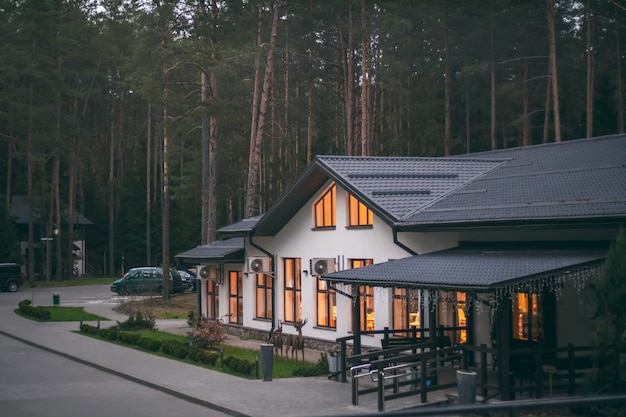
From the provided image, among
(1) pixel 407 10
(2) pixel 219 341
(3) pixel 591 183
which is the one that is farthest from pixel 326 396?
(1) pixel 407 10

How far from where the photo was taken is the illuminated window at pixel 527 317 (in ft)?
63.8

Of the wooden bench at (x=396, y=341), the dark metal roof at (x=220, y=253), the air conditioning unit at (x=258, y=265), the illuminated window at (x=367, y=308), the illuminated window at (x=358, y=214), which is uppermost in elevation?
the illuminated window at (x=358, y=214)

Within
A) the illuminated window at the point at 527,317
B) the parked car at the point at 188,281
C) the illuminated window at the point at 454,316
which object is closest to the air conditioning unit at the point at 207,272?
the illuminated window at the point at 454,316

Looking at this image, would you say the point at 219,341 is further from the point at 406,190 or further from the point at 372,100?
the point at 372,100

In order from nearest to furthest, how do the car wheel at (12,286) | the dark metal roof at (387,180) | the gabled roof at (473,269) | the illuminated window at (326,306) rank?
the gabled roof at (473,269) < the dark metal roof at (387,180) < the illuminated window at (326,306) < the car wheel at (12,286)

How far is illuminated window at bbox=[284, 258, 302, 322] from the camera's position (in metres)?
28.5

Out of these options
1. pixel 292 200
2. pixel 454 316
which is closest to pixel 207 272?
pixel 292 200

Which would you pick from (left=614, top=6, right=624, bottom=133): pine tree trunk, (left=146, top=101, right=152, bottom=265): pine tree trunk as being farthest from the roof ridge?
(left=146, top=101, right=152, bottom=265): pine tree trunk

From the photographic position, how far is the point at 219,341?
1075 inches

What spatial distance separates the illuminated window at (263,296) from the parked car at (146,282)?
20.1 m

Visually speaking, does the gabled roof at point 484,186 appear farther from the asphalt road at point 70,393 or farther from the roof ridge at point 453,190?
the asphalt road at point 70,393

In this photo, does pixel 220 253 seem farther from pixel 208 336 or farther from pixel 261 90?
pixel 261 90

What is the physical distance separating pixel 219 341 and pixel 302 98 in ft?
125

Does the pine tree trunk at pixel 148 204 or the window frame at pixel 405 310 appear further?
the pine tree trunk at pixel 148 204
